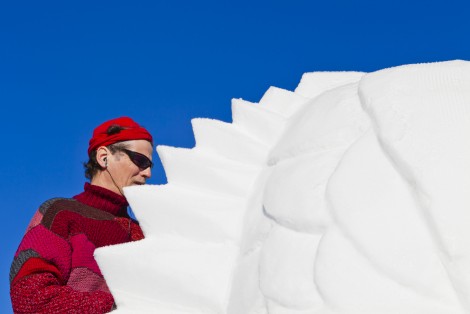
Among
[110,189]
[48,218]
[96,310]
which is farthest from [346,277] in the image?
[110,189]

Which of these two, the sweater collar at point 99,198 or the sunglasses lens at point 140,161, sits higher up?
the sunglasses lens at point 140,161

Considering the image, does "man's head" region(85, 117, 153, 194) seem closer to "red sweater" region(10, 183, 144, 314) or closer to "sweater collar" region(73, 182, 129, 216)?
"sweater collar" region(73, 182, 129, 216)

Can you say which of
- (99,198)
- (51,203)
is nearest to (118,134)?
(99,198)

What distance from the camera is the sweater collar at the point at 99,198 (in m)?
2.75

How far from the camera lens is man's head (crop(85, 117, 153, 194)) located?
2773 millimetres

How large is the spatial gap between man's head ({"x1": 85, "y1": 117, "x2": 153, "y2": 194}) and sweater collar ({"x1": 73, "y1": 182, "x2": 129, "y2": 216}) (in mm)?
64

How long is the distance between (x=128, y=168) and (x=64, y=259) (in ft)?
2.04

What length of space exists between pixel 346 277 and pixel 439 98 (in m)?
0.39

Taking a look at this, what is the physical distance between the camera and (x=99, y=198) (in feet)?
9.05

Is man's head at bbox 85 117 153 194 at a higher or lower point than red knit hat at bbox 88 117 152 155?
lower

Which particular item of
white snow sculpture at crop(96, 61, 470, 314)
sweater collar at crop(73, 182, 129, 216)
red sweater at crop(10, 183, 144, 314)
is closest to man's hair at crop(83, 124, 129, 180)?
sweater collar at crop(73, 182, 129, 216)

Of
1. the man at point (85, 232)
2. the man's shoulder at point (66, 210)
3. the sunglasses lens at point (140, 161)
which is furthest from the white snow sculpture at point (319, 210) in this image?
the sunglasses lens at point (140, 161)

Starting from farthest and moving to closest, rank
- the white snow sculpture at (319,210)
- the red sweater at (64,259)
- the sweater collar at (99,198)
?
the sweater collar at (99,198)
the red sweater at (64,259)
the white snow sculpture at (319,210)

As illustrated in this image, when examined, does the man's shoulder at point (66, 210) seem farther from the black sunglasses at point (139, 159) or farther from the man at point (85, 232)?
the black sunglasses at point (139, 159)
